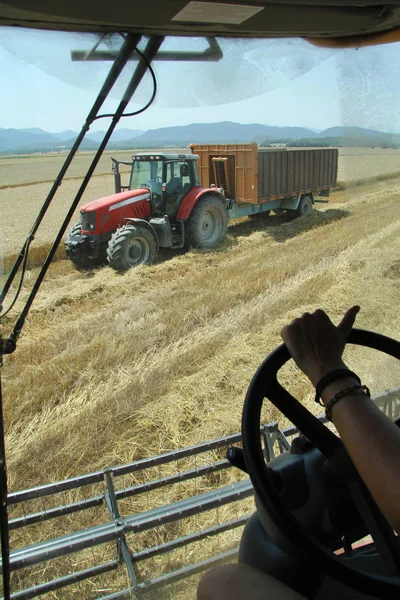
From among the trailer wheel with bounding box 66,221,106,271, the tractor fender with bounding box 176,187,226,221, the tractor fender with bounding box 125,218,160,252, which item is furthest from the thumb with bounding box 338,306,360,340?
the tractor fender with bounding box 176,187,226,221

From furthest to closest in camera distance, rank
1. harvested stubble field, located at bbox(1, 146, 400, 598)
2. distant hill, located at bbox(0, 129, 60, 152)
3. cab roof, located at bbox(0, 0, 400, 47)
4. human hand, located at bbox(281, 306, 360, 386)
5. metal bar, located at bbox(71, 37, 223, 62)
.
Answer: harvested stubble field, located at bbox(1, 146, 400, 598) → distant hill, located at bbox(0, 129, 60, 152) → metal bar, located at bbox(71, 37, 223, 62) → cab roof, located at bbox(0, 0, 400, 47) → human hand, located at bbox(281, 306, 360, 386)

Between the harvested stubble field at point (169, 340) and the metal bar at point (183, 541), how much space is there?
150mm

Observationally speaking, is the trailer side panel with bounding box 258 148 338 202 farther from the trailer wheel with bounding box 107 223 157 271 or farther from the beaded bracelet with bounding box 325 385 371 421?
the beaded bracelet with bounding box 325 385 371 421

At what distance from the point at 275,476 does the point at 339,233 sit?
7.81 meters

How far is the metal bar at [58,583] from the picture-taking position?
1.25m

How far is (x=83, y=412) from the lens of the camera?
343 centimetres

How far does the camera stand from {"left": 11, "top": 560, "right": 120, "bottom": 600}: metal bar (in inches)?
49.3

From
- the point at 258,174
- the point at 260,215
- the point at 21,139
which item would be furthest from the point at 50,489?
the point at 260,215

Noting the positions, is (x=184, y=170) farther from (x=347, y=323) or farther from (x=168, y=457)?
(x=347, y=323)

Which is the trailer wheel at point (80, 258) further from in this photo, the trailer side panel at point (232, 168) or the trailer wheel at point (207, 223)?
the trailer side panel at point (232, 168)

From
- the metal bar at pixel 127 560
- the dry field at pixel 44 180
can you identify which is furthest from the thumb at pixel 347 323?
the metal bar at pixel 127 560

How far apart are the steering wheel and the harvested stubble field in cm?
56

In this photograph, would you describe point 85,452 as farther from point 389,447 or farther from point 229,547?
point 389,447

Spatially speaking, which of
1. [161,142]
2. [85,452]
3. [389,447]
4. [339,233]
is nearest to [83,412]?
[85,452]
